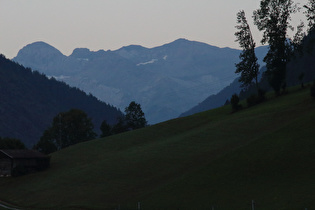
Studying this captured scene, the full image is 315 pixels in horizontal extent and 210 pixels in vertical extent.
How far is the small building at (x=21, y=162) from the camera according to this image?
107m

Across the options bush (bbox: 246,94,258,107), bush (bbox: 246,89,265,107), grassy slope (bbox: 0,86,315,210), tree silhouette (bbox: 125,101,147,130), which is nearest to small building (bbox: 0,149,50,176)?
grassy slope (bbox: 0,86,315,210)

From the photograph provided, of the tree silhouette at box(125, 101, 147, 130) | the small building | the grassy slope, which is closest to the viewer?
the grassy slope

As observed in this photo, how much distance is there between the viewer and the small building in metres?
107

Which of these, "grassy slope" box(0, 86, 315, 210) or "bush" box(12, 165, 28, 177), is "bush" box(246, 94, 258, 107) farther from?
"bush" box(12, 165, 28, 177)

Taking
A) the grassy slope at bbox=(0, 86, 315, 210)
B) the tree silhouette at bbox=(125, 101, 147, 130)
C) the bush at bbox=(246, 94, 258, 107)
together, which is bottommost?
the grassy slope at bbox=(0, 86, 315, 210)

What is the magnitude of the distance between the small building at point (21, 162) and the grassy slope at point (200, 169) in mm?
2589

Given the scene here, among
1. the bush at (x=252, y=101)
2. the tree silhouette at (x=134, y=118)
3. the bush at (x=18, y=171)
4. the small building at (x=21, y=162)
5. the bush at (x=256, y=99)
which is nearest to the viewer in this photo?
the bush at (x=18, y=171)

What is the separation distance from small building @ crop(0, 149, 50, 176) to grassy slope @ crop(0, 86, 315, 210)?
2.59 metres

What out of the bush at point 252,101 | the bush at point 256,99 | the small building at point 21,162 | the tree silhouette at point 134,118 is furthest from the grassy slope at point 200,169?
the tree silhouette at point 134,118

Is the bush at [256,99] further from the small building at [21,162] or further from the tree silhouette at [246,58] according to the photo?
the small building at [21,162]

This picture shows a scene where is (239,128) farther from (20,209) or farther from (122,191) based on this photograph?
(20,209)

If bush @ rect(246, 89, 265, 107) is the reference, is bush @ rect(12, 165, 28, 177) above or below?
below

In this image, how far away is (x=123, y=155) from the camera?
10075 centimetres

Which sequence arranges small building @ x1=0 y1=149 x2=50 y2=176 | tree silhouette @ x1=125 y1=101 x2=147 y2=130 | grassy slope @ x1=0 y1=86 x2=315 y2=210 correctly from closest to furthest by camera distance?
grassy slope @ x1=0 y1=86 x2=315 y2=210, small building @ x1=0 y1=149 x2=50 y2=176, tree silhouette @ x1=125 y1=101 x2=147 y2=130
